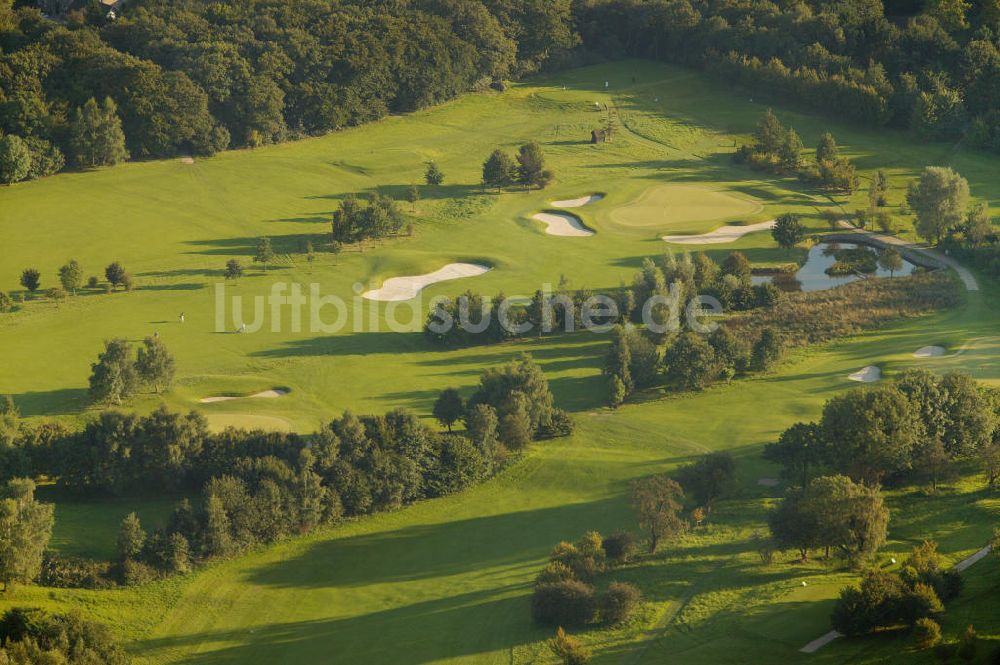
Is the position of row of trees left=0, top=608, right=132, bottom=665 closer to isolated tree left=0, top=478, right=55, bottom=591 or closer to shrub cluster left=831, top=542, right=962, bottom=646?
isolated tree left=0, top=478, right=55, bottom=591

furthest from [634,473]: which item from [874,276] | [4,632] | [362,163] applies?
[362,163]

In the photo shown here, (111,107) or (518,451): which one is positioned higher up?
(111,107)

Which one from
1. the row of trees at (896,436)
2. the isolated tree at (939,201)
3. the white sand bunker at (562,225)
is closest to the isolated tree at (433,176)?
the white sand bunker at (562,225)

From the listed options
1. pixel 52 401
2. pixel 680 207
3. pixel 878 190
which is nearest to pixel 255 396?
pixel 52 401

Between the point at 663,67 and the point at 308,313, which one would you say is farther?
the point at 663,67

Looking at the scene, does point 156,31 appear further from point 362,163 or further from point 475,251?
point 475,251

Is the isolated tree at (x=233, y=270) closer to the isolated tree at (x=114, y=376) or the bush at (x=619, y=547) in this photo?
the isolated tree at (x=114, y=376)

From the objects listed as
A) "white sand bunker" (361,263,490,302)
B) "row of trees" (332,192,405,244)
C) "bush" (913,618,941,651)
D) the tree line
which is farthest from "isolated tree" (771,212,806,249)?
"bush" (913,618,941,651)
